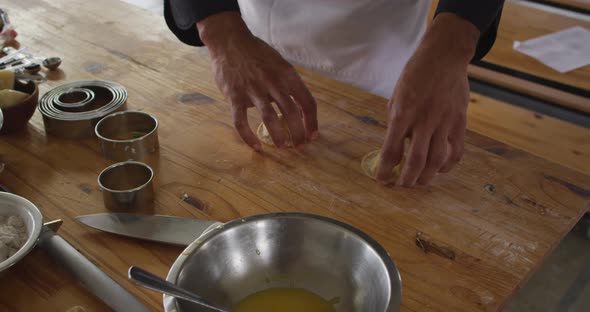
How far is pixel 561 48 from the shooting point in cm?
198

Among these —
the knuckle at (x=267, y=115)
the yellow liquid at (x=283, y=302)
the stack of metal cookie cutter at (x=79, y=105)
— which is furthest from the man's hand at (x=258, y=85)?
the yellow liquid at (x=283, y=302)

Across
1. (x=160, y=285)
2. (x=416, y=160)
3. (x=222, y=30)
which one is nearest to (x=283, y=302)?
(x=160, y=285)

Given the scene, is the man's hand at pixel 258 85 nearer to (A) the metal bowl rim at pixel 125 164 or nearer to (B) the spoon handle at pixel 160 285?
(A) the metal bowl rim at pixel 125 164

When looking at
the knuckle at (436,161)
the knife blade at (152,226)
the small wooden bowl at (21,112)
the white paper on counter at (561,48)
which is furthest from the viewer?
the white paper on counter at (561,48)

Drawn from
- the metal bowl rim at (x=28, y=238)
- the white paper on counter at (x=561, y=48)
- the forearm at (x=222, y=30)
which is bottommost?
the white paper on counter at (x=561, y=48)

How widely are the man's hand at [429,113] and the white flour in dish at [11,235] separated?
1.83 feet

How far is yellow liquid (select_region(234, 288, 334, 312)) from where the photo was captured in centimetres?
70

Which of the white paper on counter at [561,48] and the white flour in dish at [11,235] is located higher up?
the white flour in dish at [11,235]

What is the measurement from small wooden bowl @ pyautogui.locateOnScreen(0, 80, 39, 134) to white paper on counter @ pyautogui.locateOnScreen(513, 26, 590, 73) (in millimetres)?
1631

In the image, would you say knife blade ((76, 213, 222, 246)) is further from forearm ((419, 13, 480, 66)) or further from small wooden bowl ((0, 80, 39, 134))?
forearm ((419, 13, 480, 66))

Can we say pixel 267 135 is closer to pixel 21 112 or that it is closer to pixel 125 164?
A: pixel 125 164

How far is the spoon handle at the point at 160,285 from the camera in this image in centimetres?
59

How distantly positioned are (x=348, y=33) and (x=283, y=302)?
2.71ft

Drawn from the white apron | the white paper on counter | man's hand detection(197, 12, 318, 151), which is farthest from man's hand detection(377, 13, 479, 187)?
the white paper on counter
